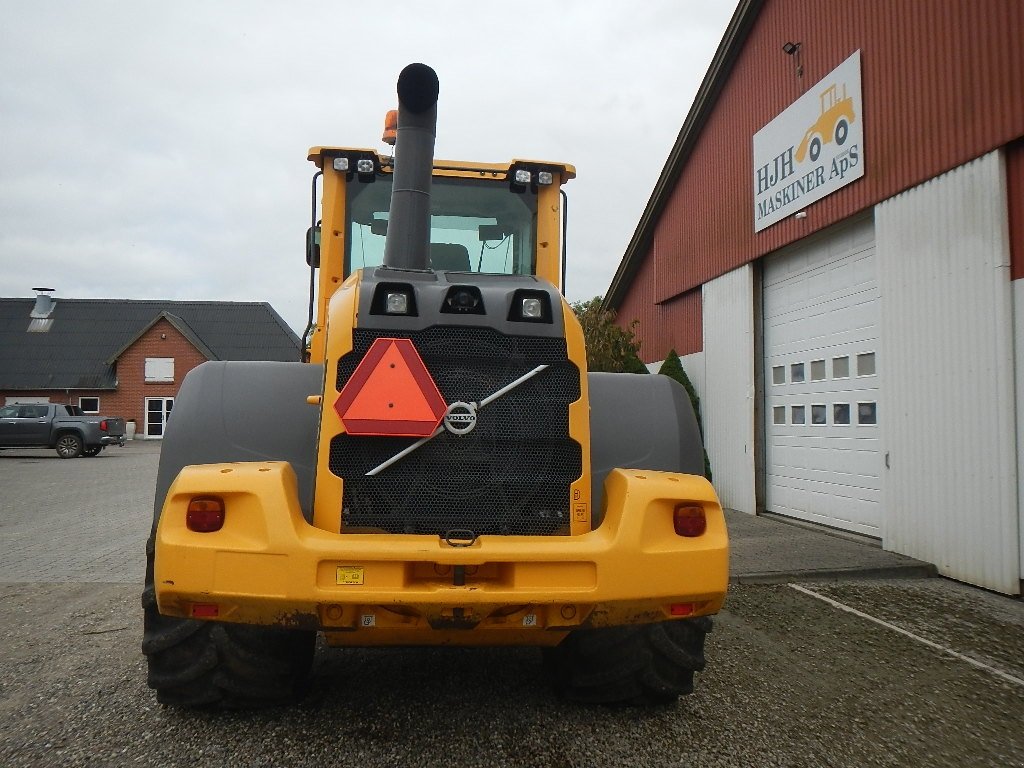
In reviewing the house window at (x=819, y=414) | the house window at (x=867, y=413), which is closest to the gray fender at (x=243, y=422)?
the house window at (x=867, y=413)

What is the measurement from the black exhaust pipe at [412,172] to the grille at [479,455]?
2.55 ft

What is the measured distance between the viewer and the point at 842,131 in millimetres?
8797

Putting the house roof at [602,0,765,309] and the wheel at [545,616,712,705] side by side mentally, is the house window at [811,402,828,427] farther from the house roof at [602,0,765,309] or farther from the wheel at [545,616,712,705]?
the wheel at [545,616,712,705]

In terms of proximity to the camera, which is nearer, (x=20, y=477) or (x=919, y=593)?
(x=919, y=593)

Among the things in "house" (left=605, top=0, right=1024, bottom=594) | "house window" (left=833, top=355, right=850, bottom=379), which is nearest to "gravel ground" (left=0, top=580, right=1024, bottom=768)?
"house" (left=605, top=0, right=1024, bottom=594)

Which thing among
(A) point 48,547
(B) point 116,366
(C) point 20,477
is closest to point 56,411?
(C) point 20,477

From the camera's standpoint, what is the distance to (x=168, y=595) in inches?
111

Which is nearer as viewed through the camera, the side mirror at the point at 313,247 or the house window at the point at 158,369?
the side mirror at the point at 313,247

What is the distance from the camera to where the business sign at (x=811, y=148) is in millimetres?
8609

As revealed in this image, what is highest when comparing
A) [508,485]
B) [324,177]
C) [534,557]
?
[324,177]

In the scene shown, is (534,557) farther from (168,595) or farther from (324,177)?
(324,177)

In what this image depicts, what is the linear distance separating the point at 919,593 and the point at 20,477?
17418mm

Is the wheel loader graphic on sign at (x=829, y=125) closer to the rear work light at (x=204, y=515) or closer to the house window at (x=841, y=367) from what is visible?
the house window at (x=841, y=367)

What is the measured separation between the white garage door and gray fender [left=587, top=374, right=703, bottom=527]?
5153 millimetres
